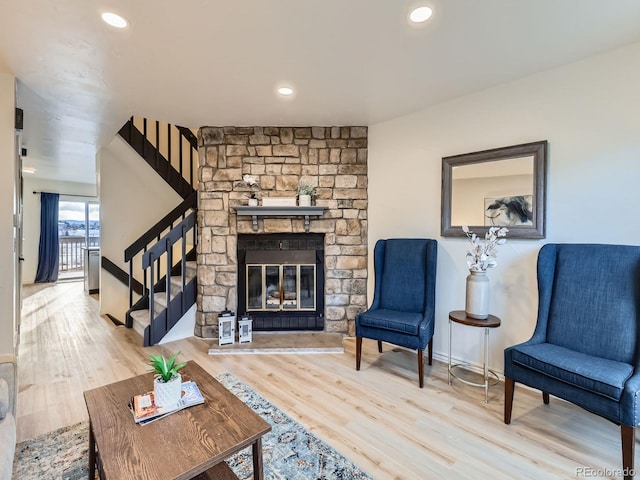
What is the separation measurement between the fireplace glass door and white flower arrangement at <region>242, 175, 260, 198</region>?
2.84ft

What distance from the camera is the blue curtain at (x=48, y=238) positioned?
23.1 ft

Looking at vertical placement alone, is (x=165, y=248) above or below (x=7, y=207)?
below

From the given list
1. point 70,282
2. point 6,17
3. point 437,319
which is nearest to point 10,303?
point 6,17

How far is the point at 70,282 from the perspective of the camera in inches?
292

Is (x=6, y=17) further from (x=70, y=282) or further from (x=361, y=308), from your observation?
(x=70, y=282)

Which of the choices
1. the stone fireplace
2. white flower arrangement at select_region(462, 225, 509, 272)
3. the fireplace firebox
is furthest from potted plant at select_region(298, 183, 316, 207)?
white flower arrangement at select_region(462, 225, 509, 272)

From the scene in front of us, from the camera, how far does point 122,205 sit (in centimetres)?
492

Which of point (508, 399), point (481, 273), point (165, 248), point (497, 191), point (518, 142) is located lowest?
point (508, 399)

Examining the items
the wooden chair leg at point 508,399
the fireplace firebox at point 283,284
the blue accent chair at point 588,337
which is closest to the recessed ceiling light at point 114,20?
the fireplace firebox at point 283,284

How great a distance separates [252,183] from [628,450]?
341 centimetres

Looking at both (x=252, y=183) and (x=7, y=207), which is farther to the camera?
(x=252, y=183)

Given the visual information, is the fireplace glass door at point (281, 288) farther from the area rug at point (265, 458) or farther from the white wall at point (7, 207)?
the white wall at point (7, 207)

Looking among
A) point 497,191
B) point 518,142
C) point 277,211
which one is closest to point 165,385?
point 277,211

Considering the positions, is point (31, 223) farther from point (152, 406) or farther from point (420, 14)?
point (420, 14)
